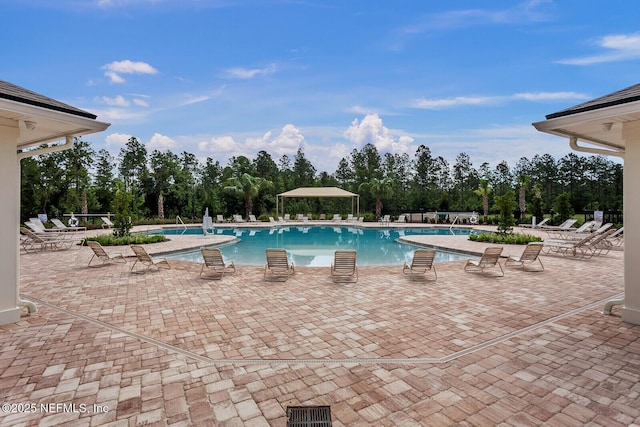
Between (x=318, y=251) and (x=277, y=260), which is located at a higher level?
(x=277, y=260)

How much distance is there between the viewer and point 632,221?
15.3ft

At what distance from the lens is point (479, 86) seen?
2036 cm

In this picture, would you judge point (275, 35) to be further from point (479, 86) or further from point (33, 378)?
point (33, 378)

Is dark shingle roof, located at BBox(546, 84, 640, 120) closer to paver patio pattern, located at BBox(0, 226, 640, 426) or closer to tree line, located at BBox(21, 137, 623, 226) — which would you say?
paver patio pattern, located at BBox(0, 226, 640, 426)

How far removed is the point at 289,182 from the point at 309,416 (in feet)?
123

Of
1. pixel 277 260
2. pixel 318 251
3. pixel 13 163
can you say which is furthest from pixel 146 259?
pixel 318 251

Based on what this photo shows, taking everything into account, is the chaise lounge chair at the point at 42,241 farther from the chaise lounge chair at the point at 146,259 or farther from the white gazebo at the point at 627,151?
the white gazebo at the point at 627,151

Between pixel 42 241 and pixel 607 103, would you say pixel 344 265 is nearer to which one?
pixel 607 103

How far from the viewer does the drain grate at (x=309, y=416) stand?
96.2 inches

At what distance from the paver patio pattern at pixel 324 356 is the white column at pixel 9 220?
1.19ft

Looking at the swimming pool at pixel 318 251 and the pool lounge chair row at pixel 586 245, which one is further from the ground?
the pool lounge chair row at pixel 586 245

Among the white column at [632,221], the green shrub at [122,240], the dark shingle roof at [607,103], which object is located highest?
the dark shingle roof at [607,103]

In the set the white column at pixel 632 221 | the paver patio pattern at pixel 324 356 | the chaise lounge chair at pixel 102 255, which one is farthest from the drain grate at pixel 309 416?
the chaise lounge chair at pixel 102 255

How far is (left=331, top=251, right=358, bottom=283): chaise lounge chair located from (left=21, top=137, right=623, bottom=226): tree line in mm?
9705
